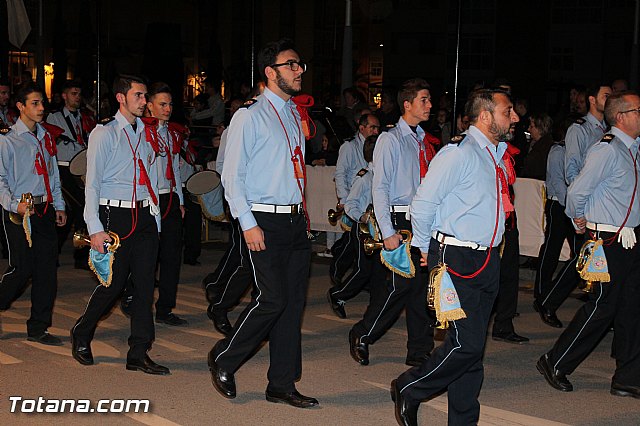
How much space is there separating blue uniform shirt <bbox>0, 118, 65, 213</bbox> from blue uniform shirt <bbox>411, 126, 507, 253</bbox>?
4.19 metres

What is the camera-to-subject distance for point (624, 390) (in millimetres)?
7117

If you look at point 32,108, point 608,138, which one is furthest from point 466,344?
point 32,108

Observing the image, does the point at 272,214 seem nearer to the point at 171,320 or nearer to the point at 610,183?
the point at 610,183

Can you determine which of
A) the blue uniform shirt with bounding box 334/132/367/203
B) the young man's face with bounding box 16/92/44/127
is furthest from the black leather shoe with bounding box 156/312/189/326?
the blue uniform shirt with bounding box 334/132/367/203

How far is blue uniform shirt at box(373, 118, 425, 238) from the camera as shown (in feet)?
25.1

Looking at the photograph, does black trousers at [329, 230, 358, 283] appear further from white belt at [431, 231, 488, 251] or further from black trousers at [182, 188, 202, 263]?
white belt at [431, 231, 488, 251]

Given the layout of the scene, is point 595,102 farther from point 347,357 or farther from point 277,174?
point 277,174

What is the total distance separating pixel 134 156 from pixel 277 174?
63.6 inches

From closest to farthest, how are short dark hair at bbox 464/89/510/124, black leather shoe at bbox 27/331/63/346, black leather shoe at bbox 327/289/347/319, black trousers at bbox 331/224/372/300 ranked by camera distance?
short dark hair at bbox 464/89/510/124 → black leather shoe at bbox 27/331/63/346 → black trousers at bbox 331/224/372/300 → black leather shoe at bbox 327/289/347/319

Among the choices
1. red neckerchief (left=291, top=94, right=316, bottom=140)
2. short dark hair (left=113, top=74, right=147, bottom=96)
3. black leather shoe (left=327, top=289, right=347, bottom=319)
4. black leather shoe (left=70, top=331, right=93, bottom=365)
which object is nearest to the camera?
red neckerchief (left=291, top=94, right=316, bottom=140)

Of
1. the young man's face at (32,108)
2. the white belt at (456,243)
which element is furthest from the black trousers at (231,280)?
the white belt at (456,243)

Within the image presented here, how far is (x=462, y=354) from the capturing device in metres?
5.68

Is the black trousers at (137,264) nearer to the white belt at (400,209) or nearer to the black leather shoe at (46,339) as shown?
the black leather shoe at (46,339)

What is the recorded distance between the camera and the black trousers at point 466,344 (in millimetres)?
5691
